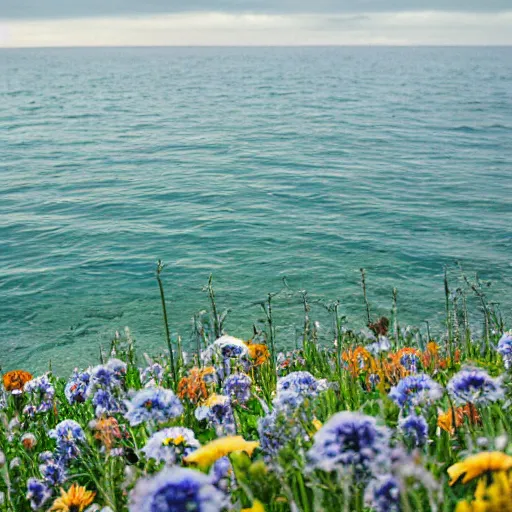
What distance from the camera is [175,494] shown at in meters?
1.50

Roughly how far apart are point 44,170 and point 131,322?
42.4 ft

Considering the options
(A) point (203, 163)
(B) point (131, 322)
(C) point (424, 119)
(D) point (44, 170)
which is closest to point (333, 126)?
(C) point (424, 119)

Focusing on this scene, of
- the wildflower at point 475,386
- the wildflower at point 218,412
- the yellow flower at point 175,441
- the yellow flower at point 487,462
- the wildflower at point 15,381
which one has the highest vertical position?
the yellow flower at point 487,462

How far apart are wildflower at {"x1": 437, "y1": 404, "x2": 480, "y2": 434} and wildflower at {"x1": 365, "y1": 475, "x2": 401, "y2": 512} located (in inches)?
51.4

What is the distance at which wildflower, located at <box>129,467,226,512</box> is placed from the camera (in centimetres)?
149

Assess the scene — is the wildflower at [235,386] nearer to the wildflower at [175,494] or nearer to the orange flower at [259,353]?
the orange flower at [259,353]

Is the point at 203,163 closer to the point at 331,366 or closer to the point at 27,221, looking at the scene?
the point at 27,221

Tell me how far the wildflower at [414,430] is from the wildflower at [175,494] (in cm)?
121

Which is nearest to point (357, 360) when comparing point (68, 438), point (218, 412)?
point (218, 412)

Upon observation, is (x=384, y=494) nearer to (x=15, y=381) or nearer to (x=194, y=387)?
(x=194, y=387)

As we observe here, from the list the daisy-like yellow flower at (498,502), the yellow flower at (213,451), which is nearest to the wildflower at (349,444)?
the daisy-like yellow flower at (498,502)

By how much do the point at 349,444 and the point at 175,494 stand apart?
495 mm

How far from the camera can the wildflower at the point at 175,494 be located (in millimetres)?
1487

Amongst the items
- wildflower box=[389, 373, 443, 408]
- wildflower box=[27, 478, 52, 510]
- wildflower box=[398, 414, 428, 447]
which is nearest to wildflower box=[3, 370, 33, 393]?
wildflower box=[27, 478, 52, 510]
